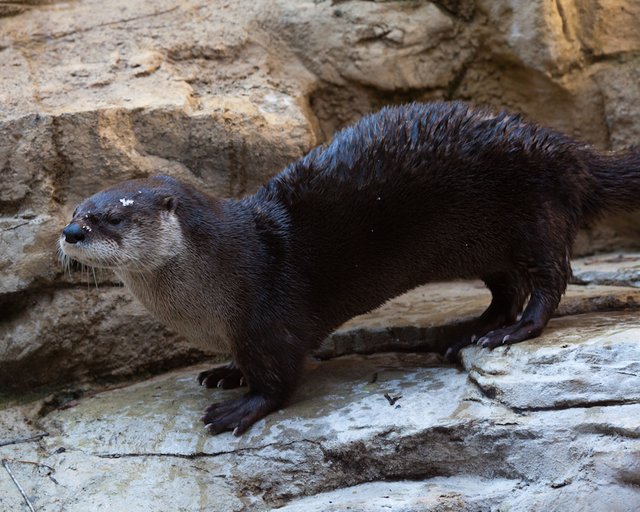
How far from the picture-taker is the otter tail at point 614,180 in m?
2.89

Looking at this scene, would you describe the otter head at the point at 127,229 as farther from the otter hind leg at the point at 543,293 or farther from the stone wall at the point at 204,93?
the otter hind leg at the point at 543,293

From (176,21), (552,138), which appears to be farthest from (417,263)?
(176,21)

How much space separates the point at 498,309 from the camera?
3.05 metres

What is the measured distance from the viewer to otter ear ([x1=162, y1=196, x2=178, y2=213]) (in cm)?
276

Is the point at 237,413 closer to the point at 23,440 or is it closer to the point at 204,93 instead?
the point at 23,440

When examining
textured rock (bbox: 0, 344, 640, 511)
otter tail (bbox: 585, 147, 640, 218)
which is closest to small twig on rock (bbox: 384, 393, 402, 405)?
textured rock (bbox: 0, 344, 640, 511)

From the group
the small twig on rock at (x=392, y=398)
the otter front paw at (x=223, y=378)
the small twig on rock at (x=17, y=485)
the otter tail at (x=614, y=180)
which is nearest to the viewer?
the small twig on rock at (x=17, y=485)

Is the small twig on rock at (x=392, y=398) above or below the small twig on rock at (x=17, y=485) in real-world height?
above

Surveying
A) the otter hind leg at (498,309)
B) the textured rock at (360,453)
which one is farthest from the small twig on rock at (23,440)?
the otter hind leg at (498,309)

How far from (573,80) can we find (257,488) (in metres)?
2.25

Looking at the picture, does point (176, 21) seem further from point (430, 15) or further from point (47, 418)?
point (47, 418)

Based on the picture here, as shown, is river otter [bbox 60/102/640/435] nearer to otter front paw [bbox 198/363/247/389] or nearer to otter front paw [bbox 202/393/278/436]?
otter front paw [bbox 202/393/278/436]

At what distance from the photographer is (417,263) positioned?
9.53ft

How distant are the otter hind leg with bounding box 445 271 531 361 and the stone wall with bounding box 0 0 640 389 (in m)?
0.96
